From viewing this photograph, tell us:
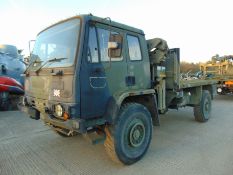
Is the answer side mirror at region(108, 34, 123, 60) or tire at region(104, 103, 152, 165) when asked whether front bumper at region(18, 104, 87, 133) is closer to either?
tire at region(104, 103, 152, 165)

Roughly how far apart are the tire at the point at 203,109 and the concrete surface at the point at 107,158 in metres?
0.35

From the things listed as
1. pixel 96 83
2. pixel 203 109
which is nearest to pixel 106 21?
pixel 96 83

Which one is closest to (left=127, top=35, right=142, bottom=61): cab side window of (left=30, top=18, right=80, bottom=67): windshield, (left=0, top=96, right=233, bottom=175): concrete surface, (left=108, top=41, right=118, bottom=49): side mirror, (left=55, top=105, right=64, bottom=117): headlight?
(left=108, top=41, right=118, bottom=49): side mirror

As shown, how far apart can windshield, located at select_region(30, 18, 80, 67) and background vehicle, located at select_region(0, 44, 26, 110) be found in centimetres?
479

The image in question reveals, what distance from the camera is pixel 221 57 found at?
12.8 meters

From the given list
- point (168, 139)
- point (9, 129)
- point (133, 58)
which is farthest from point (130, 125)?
point (9, 129)

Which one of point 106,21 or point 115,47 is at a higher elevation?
point 106,21

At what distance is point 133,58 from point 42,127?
3.55 m

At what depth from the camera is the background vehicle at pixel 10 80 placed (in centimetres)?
845

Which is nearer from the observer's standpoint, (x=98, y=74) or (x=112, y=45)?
(x=112, y=45)

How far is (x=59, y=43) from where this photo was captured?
3.68m

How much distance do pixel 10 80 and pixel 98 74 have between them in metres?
6.30

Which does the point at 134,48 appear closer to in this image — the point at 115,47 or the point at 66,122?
the point at 115,47

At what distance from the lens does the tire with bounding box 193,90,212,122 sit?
21.6 feet
